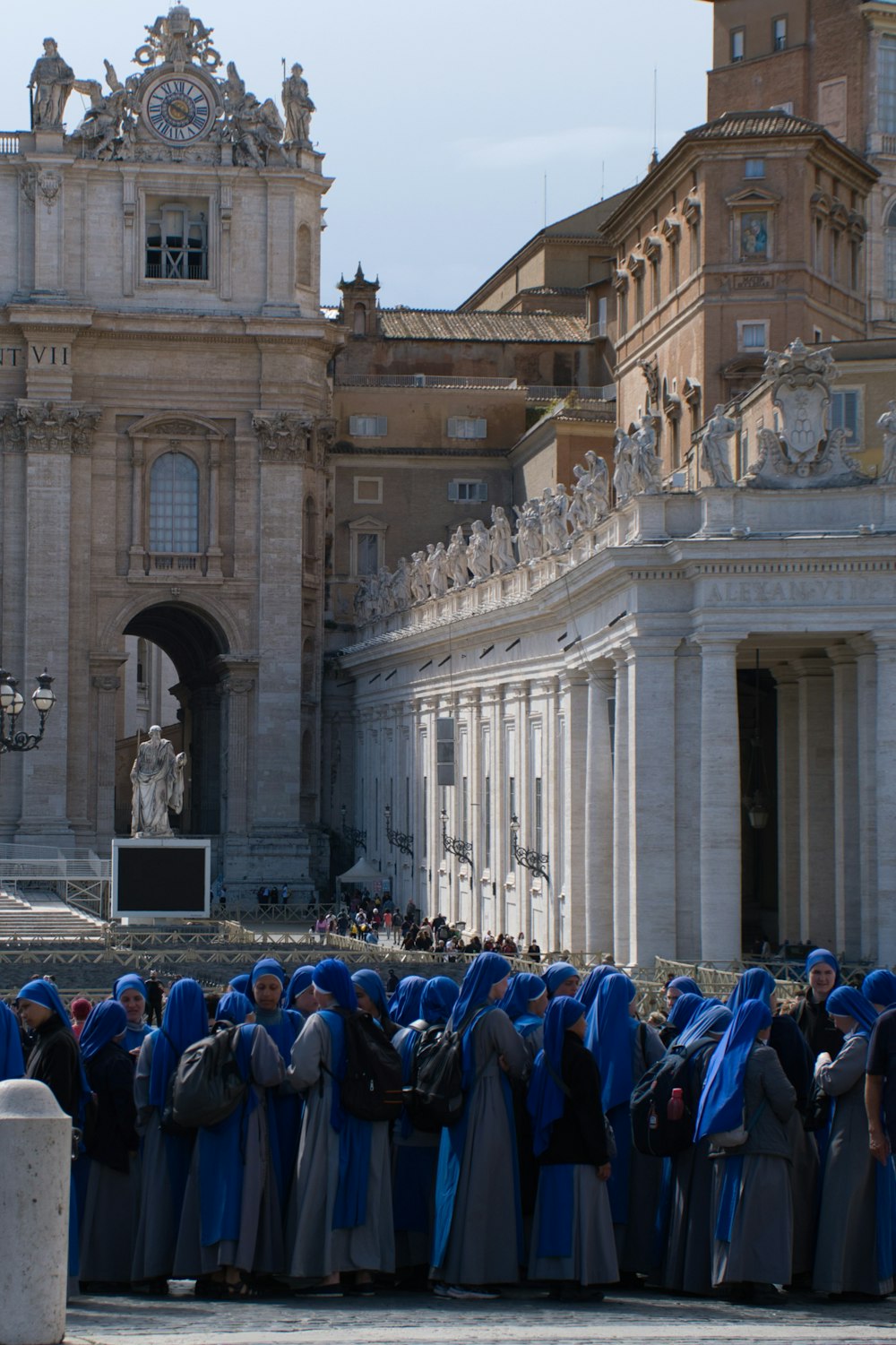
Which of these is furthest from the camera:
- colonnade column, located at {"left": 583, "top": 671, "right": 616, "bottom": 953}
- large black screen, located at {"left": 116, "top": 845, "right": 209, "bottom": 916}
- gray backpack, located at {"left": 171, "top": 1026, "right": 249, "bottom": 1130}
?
large black screen, located at {"left": 116, "top": 845, "right": 209, "bottom": 916}

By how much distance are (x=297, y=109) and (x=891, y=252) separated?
53.9 ft

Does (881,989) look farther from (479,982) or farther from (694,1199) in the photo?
(479,982)

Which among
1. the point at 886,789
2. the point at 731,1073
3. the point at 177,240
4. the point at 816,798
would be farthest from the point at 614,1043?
the point at 177,240

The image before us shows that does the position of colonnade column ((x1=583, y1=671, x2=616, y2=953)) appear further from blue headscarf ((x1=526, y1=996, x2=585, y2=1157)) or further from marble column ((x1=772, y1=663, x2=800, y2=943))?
blue headscarf ((x1=526, y1=996, x2=585, y2=1157))

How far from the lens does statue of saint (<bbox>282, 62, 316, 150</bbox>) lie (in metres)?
64.0

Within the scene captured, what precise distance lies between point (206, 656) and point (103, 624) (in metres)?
5.37

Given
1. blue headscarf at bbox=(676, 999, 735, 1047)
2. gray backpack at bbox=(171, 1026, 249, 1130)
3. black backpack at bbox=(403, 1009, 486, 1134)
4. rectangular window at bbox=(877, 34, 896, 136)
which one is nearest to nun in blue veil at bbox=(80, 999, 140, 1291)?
gray backpack at bbox=(171, 1026, 249, 1130)

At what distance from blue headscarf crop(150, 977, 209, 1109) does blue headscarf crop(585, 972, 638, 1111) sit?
7.48ft

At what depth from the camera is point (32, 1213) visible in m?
10.1

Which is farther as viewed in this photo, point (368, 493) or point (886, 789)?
point (368, 493)

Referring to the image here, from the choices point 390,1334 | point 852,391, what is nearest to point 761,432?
point 852,391

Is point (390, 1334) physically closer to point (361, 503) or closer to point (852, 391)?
point (852, 391)

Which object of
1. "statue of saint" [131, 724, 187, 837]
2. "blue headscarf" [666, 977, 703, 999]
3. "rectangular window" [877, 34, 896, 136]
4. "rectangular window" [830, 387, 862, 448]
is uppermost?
"rectangular window" [877, 34, 896, 136]

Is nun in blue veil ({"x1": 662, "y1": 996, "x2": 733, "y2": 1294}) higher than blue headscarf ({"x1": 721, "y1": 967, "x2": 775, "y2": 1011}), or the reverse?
blue headscarf ({"x1": 721, "y1": 967, "x2": 775, "y2": 1011})
